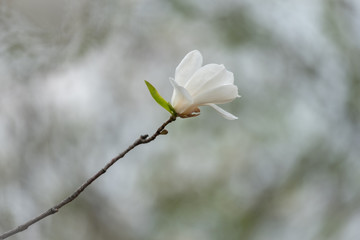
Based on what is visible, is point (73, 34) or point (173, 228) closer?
point (73, 34)

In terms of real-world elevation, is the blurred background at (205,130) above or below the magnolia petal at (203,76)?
above

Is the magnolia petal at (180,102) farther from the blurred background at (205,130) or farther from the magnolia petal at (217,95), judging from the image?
the blurred background at (205,130)

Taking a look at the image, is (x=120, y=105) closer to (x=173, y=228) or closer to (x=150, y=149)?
(x=150, y=149)

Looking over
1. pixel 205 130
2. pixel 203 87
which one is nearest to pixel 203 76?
pixel 203 87

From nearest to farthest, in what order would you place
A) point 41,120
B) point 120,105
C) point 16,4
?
1. point 16,4
2. point 41,120
3. point 120,105

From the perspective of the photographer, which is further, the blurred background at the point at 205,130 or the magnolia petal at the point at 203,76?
the blurred background at the point at 205,130

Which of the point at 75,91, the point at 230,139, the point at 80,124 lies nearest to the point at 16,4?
the point at 75,91

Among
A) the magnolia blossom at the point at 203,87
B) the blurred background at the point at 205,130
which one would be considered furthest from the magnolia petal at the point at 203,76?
the blurred background at the point at 205,130
